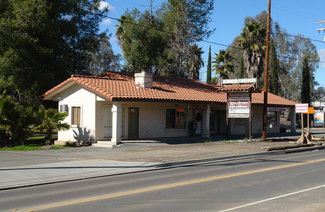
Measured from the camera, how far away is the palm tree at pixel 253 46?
159 ft

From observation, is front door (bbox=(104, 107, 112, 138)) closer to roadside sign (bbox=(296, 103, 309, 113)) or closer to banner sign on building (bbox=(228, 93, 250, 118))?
banner sign on building (bbox=(228, 93, 250, 118))

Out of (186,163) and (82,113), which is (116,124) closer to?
(82,113)

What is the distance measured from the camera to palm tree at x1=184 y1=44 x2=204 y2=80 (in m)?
42.3

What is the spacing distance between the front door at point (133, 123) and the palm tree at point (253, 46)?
1113 inches

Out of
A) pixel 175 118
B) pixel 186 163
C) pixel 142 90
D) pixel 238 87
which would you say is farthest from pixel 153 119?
pixel 186 163

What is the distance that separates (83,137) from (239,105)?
10.5 meters

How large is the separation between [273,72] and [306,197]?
147 ft

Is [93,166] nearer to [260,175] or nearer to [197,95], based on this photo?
[260,175]

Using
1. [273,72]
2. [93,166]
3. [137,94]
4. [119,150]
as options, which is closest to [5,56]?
[137,94]

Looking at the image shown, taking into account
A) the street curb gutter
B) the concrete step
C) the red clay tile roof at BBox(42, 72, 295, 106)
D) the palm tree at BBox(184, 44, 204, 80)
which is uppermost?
the palm tree at BBox(184, 44, 204, 80)

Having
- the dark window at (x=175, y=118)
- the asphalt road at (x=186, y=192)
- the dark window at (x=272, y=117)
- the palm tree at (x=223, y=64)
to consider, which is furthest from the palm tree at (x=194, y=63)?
the asphalt road at (x=186, y=192)

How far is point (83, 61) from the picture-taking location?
109ft

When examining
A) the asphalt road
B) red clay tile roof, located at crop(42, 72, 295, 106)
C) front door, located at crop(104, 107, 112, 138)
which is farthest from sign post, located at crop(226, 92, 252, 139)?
the asphalt road

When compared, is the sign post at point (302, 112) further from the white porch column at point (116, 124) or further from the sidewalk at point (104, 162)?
the white porch column at point (116, 124)
